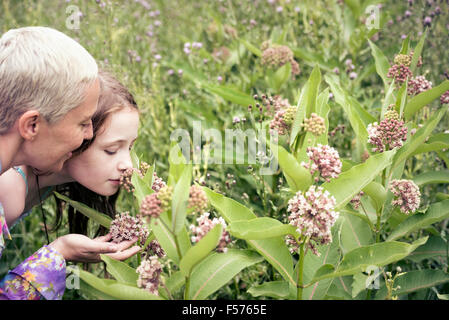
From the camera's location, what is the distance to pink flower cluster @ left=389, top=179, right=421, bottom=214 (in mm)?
1531

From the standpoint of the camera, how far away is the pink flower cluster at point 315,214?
117cm

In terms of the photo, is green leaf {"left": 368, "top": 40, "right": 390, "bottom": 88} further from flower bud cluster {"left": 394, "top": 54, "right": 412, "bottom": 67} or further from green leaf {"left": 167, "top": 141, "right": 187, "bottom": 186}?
green leaf {"left": 167, "top": 141, "right": 187, "bottom": 186}

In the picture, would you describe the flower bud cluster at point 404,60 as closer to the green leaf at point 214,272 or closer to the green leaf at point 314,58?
the green leaf at point 214,272

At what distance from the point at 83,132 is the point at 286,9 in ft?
7.73

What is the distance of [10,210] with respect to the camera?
1.73m

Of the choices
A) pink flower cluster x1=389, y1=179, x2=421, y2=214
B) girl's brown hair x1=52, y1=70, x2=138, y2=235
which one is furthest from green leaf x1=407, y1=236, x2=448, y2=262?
girl's brown hair x1=52, y1=70, x2=138, y2=235

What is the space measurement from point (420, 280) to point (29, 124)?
134cm

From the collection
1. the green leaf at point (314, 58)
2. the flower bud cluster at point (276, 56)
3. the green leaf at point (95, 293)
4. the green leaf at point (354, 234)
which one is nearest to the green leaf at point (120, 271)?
the green leaf at point (95, 293)

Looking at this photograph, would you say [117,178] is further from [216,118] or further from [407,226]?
[216,118]

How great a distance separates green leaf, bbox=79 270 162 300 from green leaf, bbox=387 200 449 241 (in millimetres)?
911

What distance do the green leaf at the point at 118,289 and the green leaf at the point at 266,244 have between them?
0.35 metres

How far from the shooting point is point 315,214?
46.5 inches

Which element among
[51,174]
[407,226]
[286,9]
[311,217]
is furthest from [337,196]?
[286,9]

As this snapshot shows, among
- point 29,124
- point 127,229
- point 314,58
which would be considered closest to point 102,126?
point 29,124
